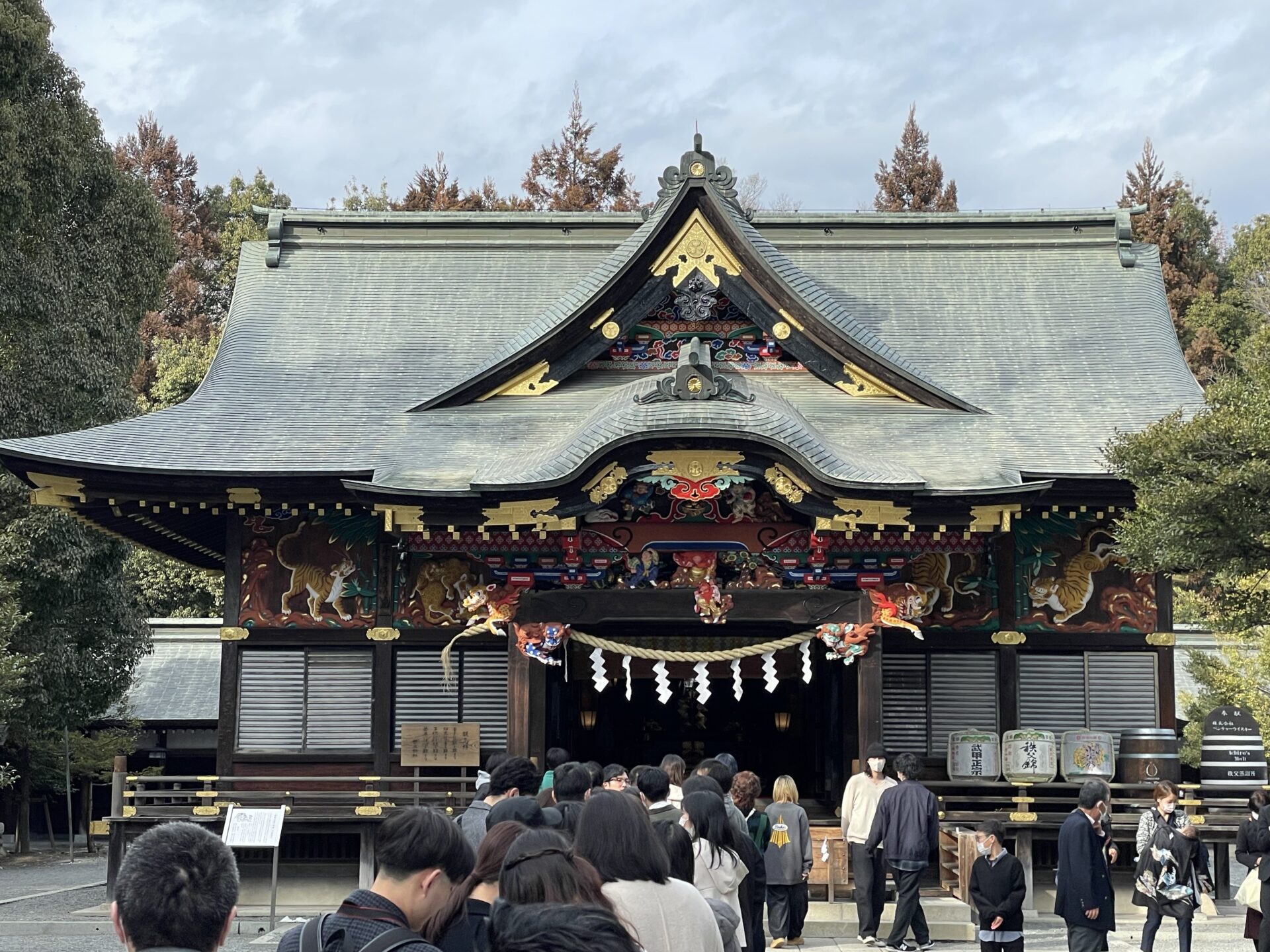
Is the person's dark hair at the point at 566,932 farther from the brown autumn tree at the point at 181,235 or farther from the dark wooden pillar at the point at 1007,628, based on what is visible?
the brown autumn tree at the point at 181,235

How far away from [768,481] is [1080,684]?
4.60 metres

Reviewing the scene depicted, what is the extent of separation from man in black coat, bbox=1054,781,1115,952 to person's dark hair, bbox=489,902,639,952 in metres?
7.03

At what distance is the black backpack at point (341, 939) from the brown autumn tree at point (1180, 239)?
36449mm

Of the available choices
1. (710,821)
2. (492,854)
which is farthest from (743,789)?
(492,854)

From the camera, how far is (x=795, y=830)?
37.6 ft

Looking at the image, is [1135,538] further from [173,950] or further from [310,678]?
[173,950]

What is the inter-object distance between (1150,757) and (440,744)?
24.4 ft

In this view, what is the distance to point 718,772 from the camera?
929 cm

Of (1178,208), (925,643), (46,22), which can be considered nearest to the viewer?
(925,643)

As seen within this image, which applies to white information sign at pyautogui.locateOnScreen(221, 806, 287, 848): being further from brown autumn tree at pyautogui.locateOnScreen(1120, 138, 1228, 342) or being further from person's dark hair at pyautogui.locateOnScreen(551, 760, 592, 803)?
brown autumn tree at pyautogui.locateOnScreen(1120, 138, 1228, 342)

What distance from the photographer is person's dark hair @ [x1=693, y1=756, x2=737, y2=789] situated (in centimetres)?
924

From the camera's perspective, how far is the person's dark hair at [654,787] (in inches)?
304

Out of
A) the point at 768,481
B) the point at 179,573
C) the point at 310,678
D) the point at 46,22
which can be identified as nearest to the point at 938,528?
the point at 768,481

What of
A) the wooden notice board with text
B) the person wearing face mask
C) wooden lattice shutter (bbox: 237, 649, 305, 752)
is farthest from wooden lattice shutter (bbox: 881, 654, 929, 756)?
wooden lattice shutter (bbox: 237, 649, 305, 752)
